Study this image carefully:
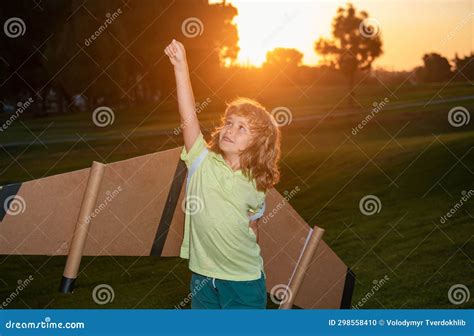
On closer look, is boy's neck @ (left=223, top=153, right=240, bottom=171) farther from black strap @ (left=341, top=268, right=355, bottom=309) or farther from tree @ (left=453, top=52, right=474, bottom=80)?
tree @ (left=453, top=52, right=474, bottom=80)

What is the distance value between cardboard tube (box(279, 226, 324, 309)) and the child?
83cm

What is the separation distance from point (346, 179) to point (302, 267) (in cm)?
1110

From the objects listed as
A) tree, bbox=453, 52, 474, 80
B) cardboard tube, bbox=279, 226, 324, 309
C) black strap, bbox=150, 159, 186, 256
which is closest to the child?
black strap, bbox=150, 159, 186, 256

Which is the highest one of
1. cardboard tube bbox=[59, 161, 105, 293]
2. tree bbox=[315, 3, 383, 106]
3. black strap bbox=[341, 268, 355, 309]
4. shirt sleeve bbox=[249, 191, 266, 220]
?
tree bbox=[315, 3, 383, 106]

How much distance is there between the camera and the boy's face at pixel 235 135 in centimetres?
377

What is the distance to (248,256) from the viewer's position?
12.3 ft

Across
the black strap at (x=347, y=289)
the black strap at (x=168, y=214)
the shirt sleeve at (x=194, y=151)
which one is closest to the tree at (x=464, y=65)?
the black strap at (x=347, y=289)

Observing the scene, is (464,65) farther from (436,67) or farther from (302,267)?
(302,267)

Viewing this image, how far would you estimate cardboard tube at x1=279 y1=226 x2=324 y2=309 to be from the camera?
462 centimetres

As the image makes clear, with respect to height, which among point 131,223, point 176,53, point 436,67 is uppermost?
point 436,67

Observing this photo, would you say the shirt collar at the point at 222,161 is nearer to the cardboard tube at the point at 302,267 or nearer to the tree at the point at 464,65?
the cardboard tube at the point at 302,267

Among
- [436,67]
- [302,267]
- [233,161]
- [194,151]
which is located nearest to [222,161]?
[233,161]

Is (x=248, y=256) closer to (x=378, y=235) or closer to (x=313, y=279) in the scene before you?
(x=313, y=279)

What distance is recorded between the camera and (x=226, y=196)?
3707mm
